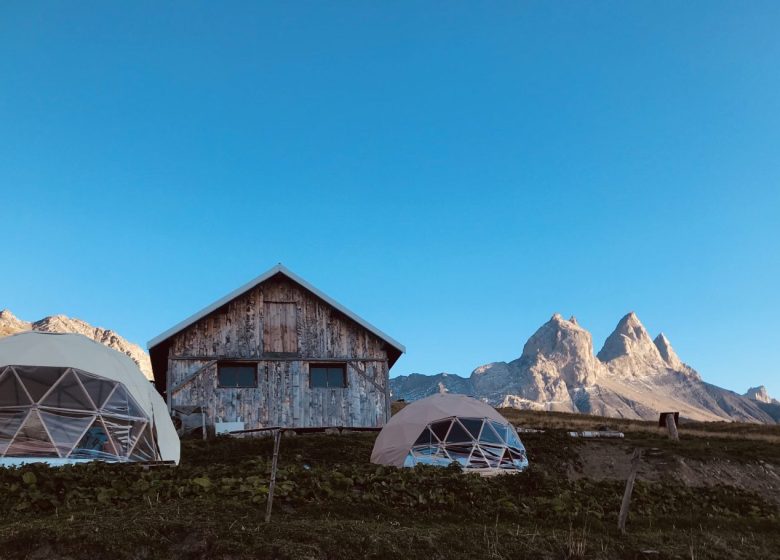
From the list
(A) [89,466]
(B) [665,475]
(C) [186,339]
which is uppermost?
(C) [186,339]

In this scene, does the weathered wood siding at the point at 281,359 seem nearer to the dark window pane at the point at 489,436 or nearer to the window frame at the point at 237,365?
the window frame at the point at 237,365

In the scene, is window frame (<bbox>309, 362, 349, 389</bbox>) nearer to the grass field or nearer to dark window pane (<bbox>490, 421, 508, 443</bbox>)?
dark window pane (<bbox>490, 421, 508, 443</bbox>)

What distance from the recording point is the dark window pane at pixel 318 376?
27.8 meters

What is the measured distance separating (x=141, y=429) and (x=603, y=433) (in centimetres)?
1986

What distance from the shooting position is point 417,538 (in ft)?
31.7

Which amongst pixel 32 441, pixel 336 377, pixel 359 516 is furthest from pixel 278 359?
pixel 359 516

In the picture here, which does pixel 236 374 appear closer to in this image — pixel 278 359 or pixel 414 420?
pixel 278 359

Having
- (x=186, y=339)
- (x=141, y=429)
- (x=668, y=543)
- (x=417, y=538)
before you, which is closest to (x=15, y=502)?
(x=417, y=538)

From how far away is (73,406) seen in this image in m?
17.1

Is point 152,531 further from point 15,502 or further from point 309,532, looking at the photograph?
point 15,502

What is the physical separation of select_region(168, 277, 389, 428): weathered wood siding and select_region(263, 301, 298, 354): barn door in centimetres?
4

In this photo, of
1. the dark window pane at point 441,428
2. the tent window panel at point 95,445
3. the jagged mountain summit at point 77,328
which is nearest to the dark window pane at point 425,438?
the dark window pane at point 441,428

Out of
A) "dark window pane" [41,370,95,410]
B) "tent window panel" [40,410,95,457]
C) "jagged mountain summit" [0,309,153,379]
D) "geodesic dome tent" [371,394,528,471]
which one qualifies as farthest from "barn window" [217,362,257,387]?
"jagged mountain summit" [0,309,153,379]

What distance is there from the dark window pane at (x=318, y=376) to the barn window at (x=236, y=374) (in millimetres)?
2383
